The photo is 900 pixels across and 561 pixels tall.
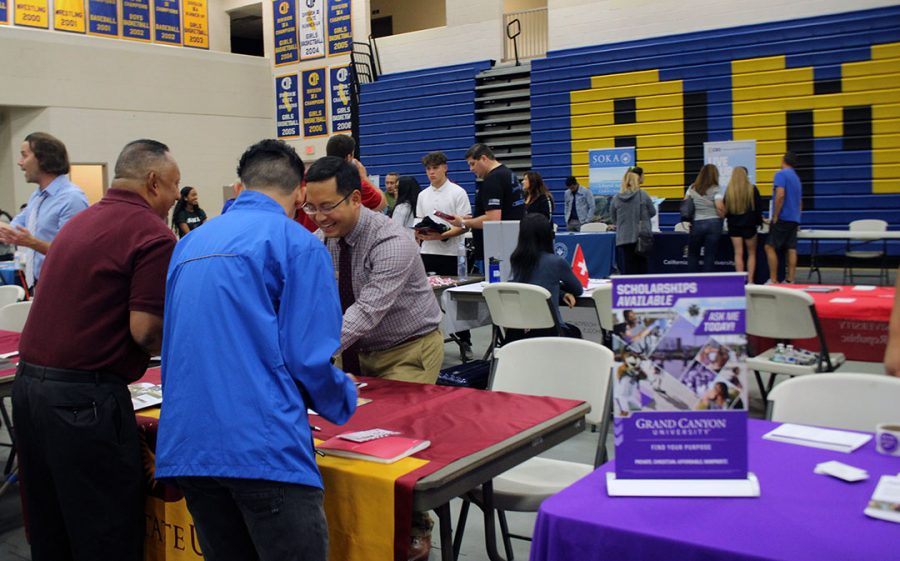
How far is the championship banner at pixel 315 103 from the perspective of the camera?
1717 cm

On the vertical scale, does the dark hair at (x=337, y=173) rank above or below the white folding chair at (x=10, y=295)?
Result: above

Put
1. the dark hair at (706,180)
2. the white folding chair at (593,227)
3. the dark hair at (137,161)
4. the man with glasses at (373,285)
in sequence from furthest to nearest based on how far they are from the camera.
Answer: the white folding chair at (593,227)
the dark hair at (706,180)
the man with glasses at (373,285)
the dark hair at (137,161)

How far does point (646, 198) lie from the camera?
33.2 ft

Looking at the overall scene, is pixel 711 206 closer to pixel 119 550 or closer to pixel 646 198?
pixel 646 198

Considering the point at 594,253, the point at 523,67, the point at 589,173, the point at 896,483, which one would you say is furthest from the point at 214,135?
the point at 896,483

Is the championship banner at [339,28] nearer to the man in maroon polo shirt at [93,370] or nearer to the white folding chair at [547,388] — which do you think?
the white folding chair at [547,388]

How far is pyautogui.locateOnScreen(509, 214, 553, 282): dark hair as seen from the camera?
4941 millimetres

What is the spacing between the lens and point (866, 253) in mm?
9930

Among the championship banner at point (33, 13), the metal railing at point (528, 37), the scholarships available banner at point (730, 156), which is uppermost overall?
the championship banner at point (33, 13)

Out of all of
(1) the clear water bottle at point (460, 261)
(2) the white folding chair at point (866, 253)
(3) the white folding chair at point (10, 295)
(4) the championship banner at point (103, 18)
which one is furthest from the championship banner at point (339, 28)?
(3) the white folding chair at point (10, 295)

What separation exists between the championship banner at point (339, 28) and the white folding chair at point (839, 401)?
15236mm

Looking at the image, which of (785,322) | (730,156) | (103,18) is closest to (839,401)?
(785,322)

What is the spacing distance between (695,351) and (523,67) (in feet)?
42.6

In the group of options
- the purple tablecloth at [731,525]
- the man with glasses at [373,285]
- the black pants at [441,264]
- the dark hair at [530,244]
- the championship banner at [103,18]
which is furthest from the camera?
the championship banner at [103,18]
